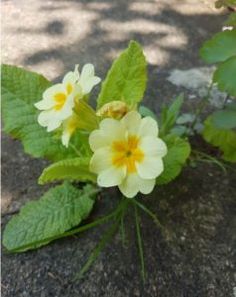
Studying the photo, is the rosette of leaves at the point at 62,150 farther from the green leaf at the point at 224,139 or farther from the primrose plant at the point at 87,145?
the green leaf at the point at 224,139

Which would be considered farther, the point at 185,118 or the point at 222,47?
the point at 185,118

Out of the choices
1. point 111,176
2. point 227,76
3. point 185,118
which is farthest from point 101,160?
point 185,118

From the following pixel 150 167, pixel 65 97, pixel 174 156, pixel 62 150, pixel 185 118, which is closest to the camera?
pixel 150 167

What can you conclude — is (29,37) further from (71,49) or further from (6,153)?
(6,153)

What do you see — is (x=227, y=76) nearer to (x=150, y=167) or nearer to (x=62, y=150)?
(x=150, y=167)

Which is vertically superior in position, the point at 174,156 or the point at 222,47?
the point at 222,47

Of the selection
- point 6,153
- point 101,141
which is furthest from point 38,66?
point 101,141

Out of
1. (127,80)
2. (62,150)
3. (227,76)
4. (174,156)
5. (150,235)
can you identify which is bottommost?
(150,235)
